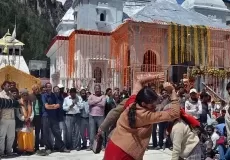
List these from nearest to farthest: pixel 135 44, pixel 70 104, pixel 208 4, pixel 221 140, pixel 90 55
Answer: pixel 221 140 → pixel 70 104 → pixel 135 44 → pixel 90 55 → pixel 208 4

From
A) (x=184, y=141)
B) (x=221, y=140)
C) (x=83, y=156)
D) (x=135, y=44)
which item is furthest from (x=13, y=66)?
(x=184, y=141)

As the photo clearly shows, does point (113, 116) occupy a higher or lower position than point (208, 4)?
lower

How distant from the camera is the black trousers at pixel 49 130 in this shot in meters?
9.38

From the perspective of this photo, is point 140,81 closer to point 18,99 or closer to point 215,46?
point 18,99

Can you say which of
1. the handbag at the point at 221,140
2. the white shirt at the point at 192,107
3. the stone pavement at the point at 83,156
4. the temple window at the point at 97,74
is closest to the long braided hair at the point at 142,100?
the handbag at the point at 221,140

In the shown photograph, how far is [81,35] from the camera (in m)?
22.7

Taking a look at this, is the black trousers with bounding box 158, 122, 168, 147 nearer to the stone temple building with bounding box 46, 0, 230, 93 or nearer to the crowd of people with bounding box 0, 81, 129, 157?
the crowd of people with bounding box 0, 81, 129, 157

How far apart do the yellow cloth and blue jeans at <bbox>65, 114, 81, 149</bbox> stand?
98 cm

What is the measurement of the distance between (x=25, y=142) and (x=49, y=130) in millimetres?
660

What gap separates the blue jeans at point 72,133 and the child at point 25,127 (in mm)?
927

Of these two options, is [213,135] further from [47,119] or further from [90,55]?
[90,55]

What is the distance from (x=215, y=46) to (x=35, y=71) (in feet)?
80.0

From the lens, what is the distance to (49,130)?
9.46 m

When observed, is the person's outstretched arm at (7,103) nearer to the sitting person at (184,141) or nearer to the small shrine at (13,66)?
the sitting person at (184,141)
